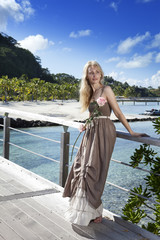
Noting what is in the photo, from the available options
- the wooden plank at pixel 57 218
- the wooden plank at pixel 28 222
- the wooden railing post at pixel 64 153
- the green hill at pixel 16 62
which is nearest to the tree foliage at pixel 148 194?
the wooden plank at pixel 57 218

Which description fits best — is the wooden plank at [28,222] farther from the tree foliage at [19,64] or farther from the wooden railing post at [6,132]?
the tree foliage at [19,64]

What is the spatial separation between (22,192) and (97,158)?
3.59 ft

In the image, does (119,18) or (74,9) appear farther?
(119,18)

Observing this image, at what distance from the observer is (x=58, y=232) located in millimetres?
2055

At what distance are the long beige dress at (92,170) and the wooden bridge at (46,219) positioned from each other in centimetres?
10

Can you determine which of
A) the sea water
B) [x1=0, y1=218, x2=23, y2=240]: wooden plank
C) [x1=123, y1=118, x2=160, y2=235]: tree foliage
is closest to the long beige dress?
[x1=123, y1=118, x2=160, y2=235]: tree foliage

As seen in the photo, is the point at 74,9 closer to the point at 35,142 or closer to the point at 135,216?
the point at 35,142

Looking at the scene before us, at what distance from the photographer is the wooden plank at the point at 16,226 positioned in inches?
77.3

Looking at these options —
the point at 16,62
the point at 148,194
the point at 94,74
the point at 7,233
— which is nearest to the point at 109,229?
the point at 148,194

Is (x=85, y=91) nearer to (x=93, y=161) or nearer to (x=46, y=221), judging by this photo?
(x=93, y=161)

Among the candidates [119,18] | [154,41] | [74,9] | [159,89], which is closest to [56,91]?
[74,9]

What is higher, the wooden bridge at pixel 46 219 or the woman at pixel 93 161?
the woman at pixel 93 161

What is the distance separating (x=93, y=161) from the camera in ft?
7.02

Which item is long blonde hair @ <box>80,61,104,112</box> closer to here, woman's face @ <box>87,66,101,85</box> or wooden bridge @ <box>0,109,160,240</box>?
woman's face @ <box>87,66,101,85</box>
